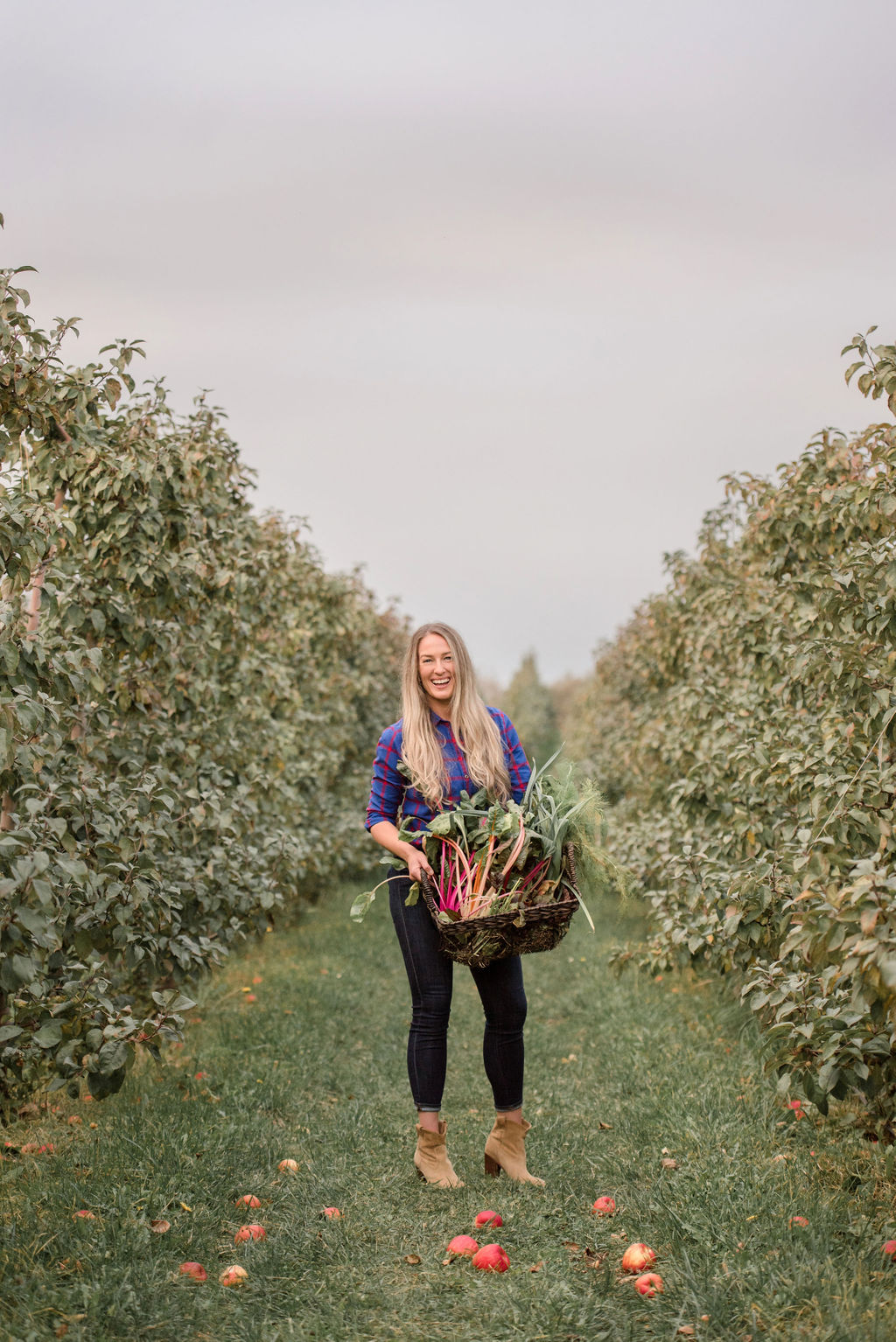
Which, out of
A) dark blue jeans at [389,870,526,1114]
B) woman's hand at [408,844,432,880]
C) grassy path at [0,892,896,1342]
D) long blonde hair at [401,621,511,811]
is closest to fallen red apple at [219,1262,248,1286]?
grassy path at [0,892,896,1342]

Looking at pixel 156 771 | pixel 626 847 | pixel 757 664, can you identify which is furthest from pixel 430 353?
pixel 156 771

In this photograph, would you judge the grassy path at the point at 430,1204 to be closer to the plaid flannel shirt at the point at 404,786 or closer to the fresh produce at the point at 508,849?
the fresh produce at the point at 508,849

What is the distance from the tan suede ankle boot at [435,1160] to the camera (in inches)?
124

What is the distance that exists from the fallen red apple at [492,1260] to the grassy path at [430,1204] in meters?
0.03

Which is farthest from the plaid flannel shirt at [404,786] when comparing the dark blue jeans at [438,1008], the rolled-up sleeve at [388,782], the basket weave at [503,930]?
the basket weave at [503,930]

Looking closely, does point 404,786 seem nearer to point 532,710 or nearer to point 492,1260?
point 492,1260

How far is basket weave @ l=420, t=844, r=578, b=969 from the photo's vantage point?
2828mm

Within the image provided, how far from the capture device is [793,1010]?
2686mm

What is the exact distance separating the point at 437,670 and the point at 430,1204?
1644 mm

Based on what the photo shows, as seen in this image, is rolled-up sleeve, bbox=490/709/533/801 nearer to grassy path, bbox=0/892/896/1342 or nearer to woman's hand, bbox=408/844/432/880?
woman's hand, bbox=408/844/432/880

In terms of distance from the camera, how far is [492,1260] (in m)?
2.47

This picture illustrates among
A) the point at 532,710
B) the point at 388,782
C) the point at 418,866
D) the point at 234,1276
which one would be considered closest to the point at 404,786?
the point at 388,782

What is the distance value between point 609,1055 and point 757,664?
2.13 meters

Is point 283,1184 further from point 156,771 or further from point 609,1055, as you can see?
point 609,1055
